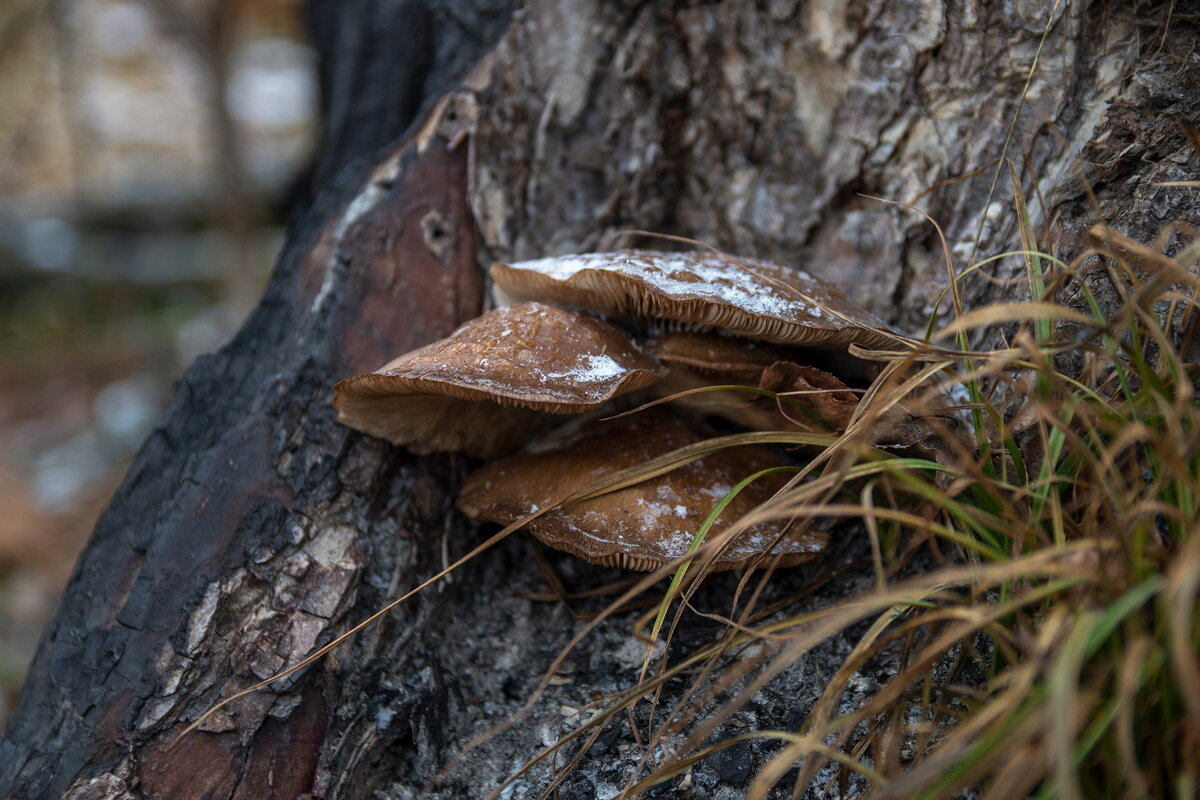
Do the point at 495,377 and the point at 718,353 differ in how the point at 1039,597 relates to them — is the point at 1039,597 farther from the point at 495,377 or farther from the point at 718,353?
the point at 495,377

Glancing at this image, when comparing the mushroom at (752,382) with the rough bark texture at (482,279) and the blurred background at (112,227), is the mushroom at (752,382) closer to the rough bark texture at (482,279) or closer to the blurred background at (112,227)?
the rough bark texture at (482,279)

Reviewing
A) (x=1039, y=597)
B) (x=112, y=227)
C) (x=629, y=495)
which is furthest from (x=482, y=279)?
(x=112, y=227)

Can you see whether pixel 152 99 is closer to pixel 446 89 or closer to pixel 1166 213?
pixel 446 89

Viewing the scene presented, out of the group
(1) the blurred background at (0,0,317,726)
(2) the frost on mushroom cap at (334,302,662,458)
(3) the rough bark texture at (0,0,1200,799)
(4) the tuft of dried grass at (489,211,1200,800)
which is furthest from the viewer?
(1) the blurred background at (0,0,317,726)

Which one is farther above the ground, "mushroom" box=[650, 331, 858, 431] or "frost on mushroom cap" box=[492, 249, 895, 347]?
"frost on mushroom cap" box=[492, 249, 895, 347]

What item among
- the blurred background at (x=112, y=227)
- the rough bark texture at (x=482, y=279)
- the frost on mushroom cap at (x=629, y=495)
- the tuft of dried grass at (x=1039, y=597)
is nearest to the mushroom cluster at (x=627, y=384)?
the frost on mushroom cap at (x=629, y=495)

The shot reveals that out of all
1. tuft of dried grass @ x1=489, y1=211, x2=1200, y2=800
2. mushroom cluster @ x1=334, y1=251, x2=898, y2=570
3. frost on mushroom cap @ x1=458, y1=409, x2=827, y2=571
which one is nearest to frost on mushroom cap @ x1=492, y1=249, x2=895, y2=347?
mushroom cluster @ x1=334, y1=251, x2=898, y2=570

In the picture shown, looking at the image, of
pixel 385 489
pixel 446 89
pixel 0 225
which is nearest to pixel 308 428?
pixel 385 489

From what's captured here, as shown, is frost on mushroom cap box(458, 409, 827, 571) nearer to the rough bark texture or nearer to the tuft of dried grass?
the tuft of dried grass

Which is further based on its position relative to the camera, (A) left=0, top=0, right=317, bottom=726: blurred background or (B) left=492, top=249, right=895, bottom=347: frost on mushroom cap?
(A) left=0, top=0, right=317, bottom=726: blurred background
